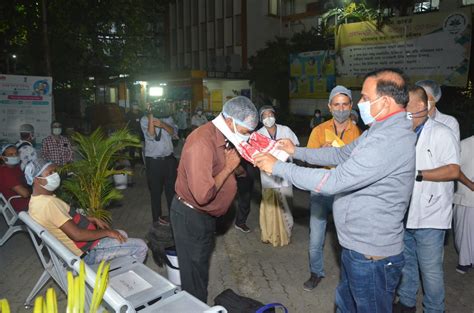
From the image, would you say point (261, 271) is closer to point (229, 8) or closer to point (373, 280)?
point (373, 280)

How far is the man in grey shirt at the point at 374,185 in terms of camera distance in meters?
2.16

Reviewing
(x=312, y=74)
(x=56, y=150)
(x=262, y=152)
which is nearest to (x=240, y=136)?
(x=262, y=152)

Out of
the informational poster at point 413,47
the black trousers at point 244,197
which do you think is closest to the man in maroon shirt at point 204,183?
the black trousers at point 244,197

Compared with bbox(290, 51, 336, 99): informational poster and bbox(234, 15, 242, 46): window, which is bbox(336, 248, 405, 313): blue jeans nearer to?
bbox(290, 51, 336, 99): informational poster

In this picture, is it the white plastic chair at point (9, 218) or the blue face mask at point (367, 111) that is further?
the white plastic chair at point (9, 218)

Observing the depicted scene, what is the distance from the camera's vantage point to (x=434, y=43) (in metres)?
11.5

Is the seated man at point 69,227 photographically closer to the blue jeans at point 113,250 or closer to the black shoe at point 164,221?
the blue jeans at point 113,250

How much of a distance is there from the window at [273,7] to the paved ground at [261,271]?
2356cm

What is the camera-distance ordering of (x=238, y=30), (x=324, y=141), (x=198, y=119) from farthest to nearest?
(x=238, y=30) < (x=198, y=119) < (x=324, y=141)

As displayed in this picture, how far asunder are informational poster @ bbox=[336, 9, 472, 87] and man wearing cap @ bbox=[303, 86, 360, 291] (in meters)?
8.90

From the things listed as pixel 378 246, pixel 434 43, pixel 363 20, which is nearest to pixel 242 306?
pixel 378 246

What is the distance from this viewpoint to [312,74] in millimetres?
17594

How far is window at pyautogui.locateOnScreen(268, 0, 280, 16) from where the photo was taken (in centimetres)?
2702

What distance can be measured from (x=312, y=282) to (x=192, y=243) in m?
1.72
